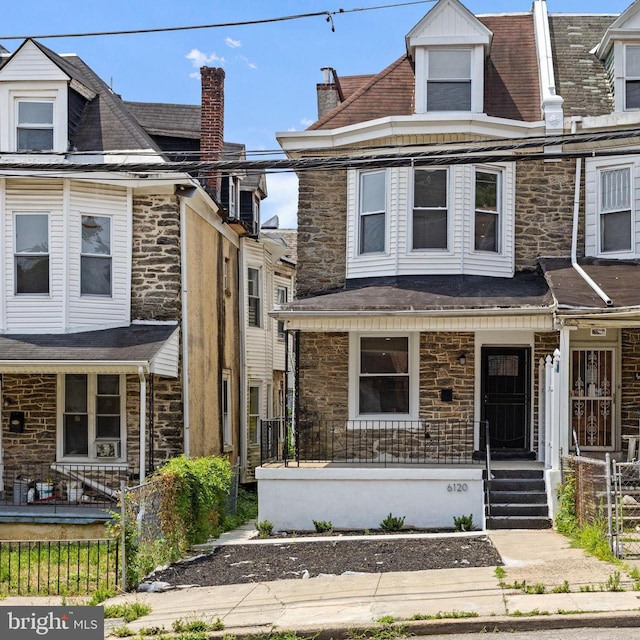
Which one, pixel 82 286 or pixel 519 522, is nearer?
pixel 519 522

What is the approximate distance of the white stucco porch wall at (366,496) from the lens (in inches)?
611

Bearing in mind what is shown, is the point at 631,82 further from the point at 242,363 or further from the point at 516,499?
the point at 242,363

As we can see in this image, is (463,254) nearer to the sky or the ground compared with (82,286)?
nearer to the sky

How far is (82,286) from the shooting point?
18.6m

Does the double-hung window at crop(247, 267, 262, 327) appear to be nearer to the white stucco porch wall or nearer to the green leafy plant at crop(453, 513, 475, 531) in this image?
the white stucco porch wall

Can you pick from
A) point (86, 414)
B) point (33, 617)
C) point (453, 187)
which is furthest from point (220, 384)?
point (33, 617)

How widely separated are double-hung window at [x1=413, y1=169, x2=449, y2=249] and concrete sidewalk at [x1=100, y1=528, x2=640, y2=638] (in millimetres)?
7195

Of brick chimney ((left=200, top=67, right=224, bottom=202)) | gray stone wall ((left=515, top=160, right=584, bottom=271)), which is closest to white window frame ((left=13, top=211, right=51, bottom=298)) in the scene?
brick chimney ((left=200, top=67, right=224, bottom=202))

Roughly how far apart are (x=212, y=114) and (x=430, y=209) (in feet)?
20.7

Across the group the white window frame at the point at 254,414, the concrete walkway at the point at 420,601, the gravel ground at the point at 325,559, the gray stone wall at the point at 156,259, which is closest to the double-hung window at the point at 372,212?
the gray stone wall at the point at 156,259

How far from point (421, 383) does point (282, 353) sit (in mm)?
12232

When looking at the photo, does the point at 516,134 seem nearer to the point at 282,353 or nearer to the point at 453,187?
the point at 453,187

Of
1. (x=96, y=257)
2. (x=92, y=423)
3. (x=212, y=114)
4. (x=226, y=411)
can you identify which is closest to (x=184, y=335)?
(x=96, y=257)

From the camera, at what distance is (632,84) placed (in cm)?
1866
